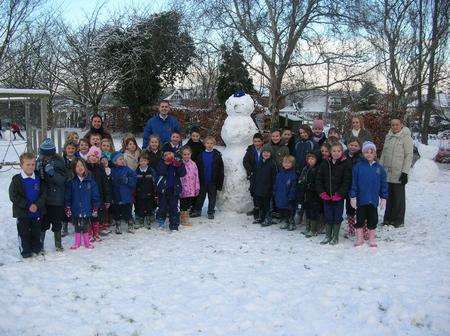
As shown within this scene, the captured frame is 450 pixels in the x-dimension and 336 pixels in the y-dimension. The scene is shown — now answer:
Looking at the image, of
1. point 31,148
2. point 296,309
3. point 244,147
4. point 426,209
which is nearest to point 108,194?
point 244,147

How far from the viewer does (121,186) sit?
21.8 ft

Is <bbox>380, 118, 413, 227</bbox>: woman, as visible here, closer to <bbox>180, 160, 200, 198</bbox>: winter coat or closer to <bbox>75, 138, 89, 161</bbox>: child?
<bbox>180, 160, 200, 198</bbox>: winter coat

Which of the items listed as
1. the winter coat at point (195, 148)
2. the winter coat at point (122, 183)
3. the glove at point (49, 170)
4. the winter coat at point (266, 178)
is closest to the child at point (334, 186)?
the winter coat at point (266, 178)

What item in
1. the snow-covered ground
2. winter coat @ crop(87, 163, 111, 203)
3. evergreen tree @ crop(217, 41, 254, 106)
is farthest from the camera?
evergreen tree @ crop(217, 41, 254, 106)

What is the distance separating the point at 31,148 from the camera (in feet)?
41.6

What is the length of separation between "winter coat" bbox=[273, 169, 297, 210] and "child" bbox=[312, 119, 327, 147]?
0.79 m

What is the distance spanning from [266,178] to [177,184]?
56.7 inches

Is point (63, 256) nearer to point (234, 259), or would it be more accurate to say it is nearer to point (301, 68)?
point (234, 259)

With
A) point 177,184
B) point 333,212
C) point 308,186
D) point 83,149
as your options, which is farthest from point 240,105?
point 83,149

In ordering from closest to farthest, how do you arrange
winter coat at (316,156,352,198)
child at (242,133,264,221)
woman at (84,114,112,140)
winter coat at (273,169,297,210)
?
winter coat at (316,156,352,198), winter coat at (273,169,297,210), woman at (84,114,112,140), child at (242,133,264,221)

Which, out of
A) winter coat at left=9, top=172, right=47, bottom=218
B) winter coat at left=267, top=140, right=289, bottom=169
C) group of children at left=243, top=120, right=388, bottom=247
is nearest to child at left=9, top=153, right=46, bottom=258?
winter coat at left=9, top=172, right=47, bottom=218

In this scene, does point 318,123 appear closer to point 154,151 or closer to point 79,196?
point 154,151

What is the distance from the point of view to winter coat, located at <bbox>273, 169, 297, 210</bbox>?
6961mm

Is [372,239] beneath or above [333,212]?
beneath
